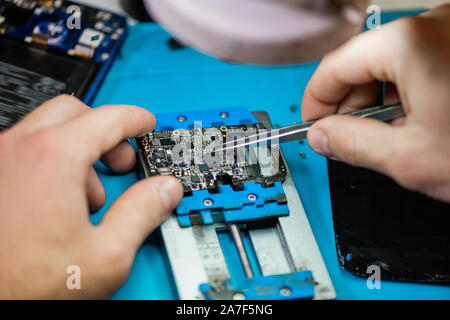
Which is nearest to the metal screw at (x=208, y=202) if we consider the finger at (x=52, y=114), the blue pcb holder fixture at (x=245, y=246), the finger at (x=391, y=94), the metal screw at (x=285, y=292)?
the blue pcb holder fixture at (x=245, y=246)

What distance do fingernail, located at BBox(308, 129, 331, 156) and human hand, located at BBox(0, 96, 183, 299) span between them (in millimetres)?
345

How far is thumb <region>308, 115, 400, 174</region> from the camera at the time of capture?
999 mm

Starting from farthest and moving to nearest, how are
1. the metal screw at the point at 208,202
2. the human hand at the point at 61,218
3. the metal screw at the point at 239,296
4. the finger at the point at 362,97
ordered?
the finger at the point at 362,97, the metal screw at the point at 208,202, the metal screw at the point at 239,296, the human hand at the point at 61,218

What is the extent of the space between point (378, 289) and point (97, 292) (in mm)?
607

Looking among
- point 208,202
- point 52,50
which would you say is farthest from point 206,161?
point 52,50

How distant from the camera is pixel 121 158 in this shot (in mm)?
1229

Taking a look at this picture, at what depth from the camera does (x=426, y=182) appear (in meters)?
1.00

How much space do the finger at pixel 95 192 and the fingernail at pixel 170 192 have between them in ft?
0.62

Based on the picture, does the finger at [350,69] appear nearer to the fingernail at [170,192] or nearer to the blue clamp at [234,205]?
the blue clamp at [234,205]

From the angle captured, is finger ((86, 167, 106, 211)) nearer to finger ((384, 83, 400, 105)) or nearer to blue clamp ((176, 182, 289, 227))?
blue clamp ((176, 182, 289, 227))

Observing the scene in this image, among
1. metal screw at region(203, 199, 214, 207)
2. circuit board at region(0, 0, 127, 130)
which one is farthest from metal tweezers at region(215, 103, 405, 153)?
circuit board at region(0, 0, 127, 130)

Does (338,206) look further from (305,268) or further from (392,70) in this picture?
(392,70)

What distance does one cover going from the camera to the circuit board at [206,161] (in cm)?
120

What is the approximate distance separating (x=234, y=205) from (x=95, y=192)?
31 centimetres
